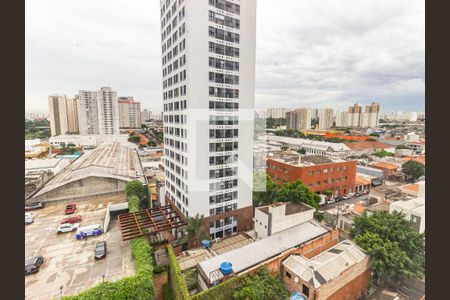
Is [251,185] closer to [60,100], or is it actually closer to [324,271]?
[324,271]

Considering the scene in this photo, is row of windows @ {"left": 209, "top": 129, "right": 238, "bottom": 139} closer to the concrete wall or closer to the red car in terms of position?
the concrete wall

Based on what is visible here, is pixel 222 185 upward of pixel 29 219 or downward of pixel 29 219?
upward

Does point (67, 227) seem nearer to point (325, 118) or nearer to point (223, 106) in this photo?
point (223, 106)

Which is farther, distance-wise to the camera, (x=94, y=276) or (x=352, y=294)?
(x=352, y=294)

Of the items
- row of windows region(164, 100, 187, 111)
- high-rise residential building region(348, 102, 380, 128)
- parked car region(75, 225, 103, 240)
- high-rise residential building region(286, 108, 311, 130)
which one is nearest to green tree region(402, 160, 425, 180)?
row of windows region(164, 100, 187, 111)

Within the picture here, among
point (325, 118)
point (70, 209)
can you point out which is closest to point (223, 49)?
point (70, 209)

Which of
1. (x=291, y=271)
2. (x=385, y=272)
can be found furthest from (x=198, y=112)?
(x=385, y=272)
